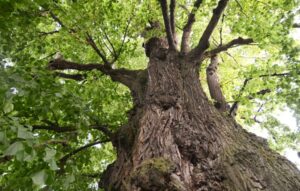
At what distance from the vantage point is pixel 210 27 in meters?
5.10

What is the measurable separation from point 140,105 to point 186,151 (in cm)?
175

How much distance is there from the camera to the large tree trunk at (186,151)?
9.82 feet

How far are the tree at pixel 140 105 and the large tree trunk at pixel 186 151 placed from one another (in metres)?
0.01

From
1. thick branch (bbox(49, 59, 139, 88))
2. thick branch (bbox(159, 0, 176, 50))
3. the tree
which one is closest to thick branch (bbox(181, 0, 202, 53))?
the tree

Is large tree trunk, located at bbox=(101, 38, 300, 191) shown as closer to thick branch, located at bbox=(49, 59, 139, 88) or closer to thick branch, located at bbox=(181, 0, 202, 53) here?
thick branch, located at bbox=(181, 0, 202, 53)

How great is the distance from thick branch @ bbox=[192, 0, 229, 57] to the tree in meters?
0.02

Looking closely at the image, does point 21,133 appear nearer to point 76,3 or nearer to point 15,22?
point 15,22

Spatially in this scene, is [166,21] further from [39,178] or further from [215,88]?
[39,178]

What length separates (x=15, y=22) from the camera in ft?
12.9

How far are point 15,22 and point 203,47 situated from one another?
298 cm

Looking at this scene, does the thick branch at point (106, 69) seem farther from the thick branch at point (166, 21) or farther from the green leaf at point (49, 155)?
the green leaf at point (49, 155)

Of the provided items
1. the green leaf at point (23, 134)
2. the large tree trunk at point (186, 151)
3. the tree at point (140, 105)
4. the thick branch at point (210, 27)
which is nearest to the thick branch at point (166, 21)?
the tree at point (140, 105)

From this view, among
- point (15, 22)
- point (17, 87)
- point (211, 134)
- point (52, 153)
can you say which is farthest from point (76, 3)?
point (52, 153)

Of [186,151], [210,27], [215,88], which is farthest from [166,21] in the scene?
[186,151]
